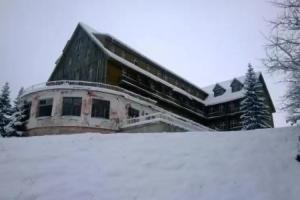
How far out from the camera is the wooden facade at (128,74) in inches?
1335

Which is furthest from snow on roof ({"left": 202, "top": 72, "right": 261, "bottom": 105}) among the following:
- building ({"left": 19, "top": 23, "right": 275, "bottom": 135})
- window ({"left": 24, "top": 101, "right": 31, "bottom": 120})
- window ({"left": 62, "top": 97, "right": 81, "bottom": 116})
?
window ({"left": 24, "top": 101, "right": 31, "bottom": 120})

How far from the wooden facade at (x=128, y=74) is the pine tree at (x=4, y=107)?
6041mm

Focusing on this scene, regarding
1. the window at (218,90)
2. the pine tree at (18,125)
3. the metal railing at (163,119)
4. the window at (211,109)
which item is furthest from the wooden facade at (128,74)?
the pine tree at (18,125)

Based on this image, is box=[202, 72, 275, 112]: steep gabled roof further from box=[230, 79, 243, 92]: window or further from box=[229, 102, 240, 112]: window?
box=[229, 102, 240, 112]: window

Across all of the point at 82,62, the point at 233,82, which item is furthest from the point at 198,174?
the point at 233,82

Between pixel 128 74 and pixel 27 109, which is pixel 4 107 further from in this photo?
pixel 128 74

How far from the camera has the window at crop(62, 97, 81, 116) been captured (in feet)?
94.2

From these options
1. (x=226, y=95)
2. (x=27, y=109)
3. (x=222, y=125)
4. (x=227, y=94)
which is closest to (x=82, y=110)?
(x=27, y=109)

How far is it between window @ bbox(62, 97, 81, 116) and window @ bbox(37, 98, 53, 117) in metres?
1.42

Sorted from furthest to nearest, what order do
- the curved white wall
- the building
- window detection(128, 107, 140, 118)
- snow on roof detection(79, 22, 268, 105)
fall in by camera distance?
1. snow on roof detection(79, 22, 268, 105)
2. window detection(128, 107, 140, 118)
3. the building
4. the curved white wall

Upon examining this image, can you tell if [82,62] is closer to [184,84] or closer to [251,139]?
[184,84]

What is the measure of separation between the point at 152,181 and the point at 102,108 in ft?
67.7

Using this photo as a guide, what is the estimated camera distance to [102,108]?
29.7m

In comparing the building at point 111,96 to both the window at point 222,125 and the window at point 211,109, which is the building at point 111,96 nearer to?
the window at point 222,125
